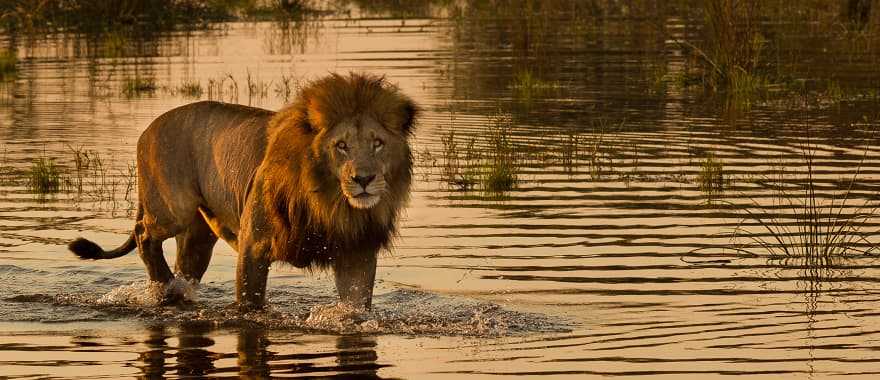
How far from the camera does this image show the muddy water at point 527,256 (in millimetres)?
7773

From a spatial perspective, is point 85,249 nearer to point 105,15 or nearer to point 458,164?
point 458,164

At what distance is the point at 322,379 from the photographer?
23.7 ft

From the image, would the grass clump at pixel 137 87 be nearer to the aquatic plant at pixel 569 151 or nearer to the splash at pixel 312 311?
the aquatic plant at pixel 569 151

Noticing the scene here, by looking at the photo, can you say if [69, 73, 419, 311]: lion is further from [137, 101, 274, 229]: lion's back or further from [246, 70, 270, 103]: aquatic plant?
[246, 70, 270, 103]: aquatic plant

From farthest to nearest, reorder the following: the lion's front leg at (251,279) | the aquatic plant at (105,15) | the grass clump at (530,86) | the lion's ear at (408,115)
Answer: the aquatic plant at (105,15) → the grass clump at (530,86) → the lion's front leg at (251,279) → the lion's ear at (408,115)

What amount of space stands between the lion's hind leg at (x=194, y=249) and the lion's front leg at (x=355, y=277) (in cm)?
150

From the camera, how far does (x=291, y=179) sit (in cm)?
806

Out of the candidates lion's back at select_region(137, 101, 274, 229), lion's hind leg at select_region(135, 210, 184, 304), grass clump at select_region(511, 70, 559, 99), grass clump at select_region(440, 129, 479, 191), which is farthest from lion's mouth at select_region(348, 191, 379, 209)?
grass clump at select_region(511, 70, 559, 99)

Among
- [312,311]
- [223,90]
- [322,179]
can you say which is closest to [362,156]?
[322,179]

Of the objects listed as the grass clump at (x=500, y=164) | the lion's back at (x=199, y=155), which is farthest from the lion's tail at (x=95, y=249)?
the grass clump at (x=500, y=164)

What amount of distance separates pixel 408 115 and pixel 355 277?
35.6 inches

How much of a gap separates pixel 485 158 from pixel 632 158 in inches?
47.5

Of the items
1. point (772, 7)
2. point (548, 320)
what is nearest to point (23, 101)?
point (548, 320)

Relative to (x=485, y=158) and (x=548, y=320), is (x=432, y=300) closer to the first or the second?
(x=548, y=320)
